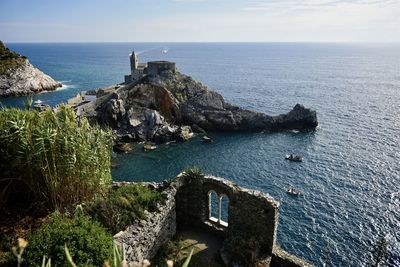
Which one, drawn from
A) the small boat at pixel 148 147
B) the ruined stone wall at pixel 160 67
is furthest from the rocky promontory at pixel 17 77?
the small boat at pixel 148 147

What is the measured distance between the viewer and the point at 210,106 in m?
64.4

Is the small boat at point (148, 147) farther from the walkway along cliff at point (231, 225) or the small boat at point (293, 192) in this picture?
the walkway along cliff at point (231, 225)

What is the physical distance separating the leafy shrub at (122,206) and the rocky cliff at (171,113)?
35371mm

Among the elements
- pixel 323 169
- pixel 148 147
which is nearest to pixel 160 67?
pixel 148 147

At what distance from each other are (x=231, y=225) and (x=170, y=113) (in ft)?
144

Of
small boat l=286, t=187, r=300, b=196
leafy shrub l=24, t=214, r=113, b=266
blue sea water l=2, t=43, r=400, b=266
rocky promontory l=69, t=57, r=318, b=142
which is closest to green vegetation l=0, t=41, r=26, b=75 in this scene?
blue sea water l=2, t=43, r=400, b=266

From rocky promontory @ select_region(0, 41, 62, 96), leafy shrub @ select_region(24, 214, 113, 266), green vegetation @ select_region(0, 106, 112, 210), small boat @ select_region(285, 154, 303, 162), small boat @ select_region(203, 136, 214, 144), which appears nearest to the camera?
leafy shrub @ select_region(24, 214, 113, 266)

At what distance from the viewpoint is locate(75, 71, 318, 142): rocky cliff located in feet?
182

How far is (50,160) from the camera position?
17.3 metres

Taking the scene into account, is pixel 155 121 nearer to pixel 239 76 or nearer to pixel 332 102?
pixel 332 102

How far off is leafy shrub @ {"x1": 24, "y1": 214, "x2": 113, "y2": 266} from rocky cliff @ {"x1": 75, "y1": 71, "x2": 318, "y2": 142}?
135 ft

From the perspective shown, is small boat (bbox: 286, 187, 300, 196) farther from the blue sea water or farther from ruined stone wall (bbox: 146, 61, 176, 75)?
ruined stone wall (bbox: 146, 61, 176, 75)

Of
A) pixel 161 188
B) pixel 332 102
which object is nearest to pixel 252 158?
pixel 161 188

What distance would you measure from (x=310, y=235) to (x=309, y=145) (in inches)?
1003
